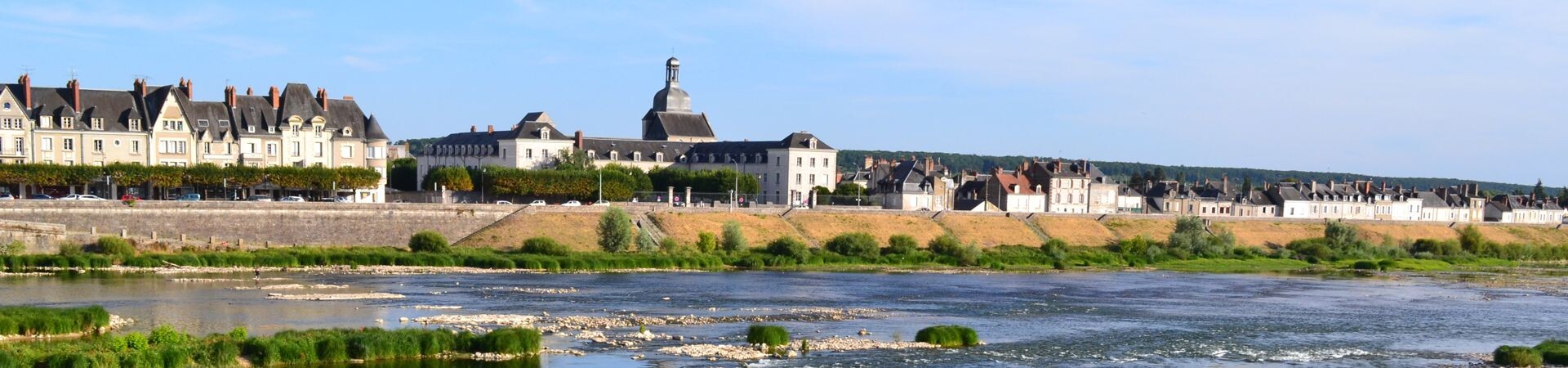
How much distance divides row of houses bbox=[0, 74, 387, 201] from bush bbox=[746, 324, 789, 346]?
4915 cm

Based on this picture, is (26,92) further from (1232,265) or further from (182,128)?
(1232,265)

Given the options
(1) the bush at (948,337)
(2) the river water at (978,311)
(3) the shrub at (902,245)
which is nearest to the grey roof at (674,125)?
(3) the shrub at (902,245)

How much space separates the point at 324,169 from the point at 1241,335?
51.5m

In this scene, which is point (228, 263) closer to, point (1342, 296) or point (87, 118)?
point (87, 118)

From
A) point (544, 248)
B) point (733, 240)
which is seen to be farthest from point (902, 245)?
point (544, 248)

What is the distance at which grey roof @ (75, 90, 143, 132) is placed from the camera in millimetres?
78188

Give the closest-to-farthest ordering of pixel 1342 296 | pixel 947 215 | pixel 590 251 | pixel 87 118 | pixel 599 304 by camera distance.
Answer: pixel 599 304 < pixel 1342 296 < pixel 590 251 < pixel 87 118 < pixel 947 215

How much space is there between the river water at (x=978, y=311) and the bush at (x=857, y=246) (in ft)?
28.5

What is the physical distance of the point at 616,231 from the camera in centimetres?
7212

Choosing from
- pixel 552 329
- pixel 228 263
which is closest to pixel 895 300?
pixel 552 329

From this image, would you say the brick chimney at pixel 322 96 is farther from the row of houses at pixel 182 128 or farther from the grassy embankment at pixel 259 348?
the grassy embankment at pixel 259 348

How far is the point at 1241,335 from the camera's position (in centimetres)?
4391

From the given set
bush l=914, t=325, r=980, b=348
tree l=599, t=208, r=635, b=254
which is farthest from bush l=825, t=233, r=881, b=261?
bush l=914, t=325, r=980, b=348

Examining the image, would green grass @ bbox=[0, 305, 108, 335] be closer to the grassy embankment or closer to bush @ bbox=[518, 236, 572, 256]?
the grassy embankment
